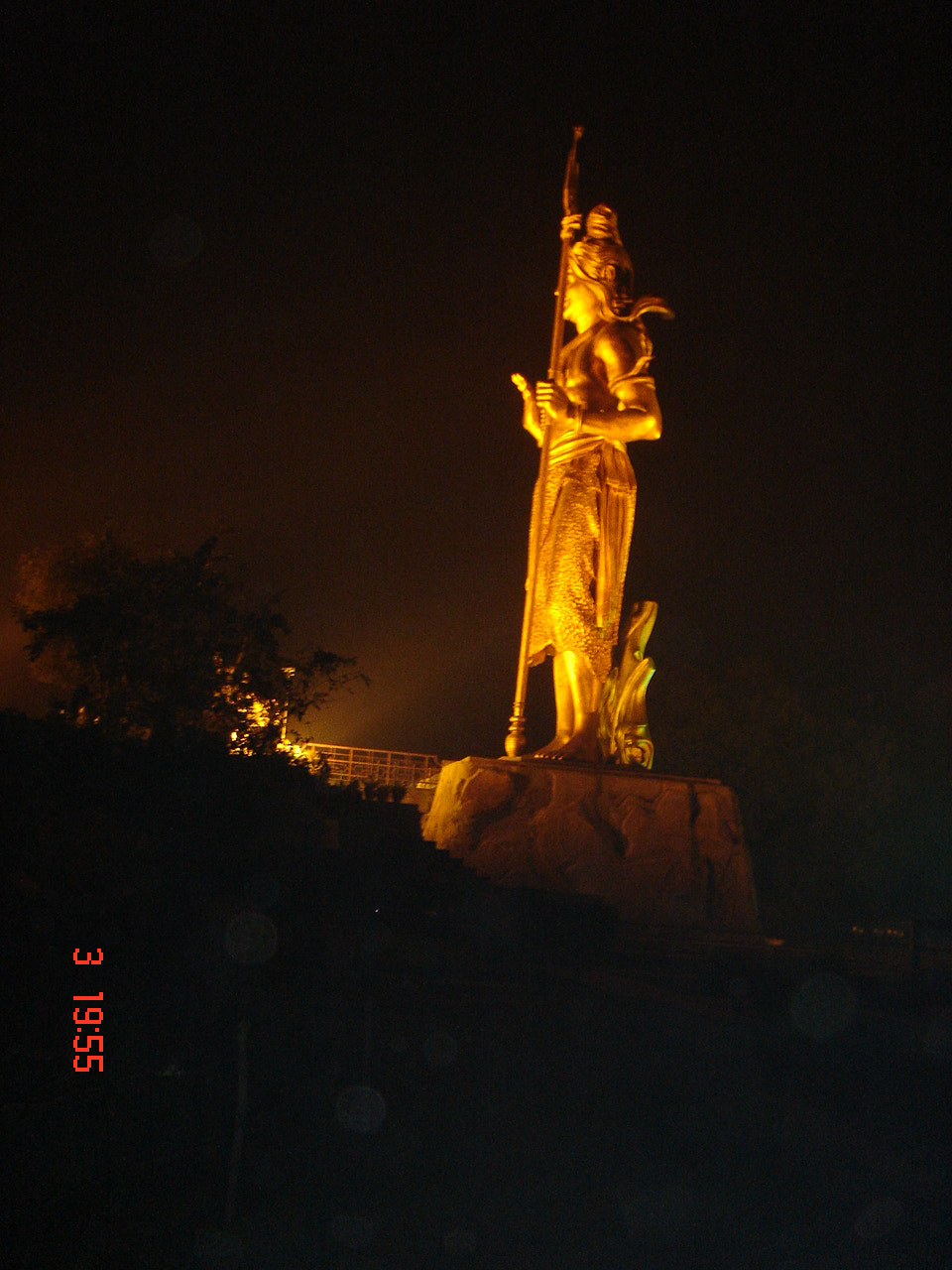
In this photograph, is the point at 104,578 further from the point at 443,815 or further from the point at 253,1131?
the point at 253,1131

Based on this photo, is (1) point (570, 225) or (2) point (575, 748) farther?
(1) point (570, 225)

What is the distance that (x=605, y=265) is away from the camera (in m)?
11.4

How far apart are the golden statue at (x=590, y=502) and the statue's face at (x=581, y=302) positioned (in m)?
0.01

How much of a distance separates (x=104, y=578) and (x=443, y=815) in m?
8.10

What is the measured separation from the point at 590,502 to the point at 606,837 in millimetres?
3305

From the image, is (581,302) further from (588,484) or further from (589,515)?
(589,515)

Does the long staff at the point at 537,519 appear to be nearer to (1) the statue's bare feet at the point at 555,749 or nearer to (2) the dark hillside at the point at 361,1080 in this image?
(1) the statue's bare feet at the point at 555,749
